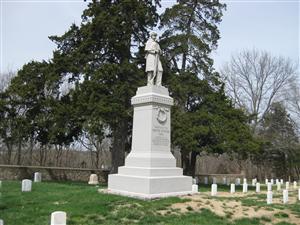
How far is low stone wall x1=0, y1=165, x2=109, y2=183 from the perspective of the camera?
2170 centimetres

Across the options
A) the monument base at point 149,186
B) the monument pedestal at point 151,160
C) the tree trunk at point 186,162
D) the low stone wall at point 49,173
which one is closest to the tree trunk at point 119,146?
the low stone wall at point 49,173

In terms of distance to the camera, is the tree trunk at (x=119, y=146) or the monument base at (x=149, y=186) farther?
the tree trunk at (x=119, y=146)

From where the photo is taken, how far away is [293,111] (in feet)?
122

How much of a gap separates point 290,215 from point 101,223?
5.12 metres

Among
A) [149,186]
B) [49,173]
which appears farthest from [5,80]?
[149,186]

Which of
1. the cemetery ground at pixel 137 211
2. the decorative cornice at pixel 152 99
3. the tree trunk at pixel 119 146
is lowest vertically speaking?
the cemetery ground at pixel 137 211

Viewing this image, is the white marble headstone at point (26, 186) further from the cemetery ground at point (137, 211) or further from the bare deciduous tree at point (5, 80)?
the bare deciduous tree at point (5, 80)

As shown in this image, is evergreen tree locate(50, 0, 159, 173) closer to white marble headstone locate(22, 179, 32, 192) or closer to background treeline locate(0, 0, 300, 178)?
background treeline locate(0, 0, 300, 178)

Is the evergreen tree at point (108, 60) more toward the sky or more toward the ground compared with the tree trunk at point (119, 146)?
more toward the sky

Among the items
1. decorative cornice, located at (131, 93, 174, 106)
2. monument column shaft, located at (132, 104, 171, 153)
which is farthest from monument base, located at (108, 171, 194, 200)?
decorative cornice, located at (131, 93, 174, 106)

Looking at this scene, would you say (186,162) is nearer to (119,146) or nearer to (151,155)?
(119,146)

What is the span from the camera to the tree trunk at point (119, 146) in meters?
21.3

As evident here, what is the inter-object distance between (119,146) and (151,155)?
1007cm

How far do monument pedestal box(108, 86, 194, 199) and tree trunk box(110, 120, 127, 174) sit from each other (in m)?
8.67
